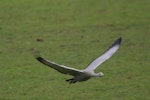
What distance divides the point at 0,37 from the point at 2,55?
7.91 feet

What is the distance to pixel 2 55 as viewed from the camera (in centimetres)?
1418

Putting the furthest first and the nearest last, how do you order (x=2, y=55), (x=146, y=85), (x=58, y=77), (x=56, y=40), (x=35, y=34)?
1. (x=35, y=34)
2. (x=56, y=40)
3. (x=2, y=55)
4. (x=58, y=77)
5. (x=146, y=85)

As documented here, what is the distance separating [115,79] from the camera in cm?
1148

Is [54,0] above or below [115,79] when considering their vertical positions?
above

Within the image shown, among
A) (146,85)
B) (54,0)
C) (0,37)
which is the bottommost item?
(146,85)

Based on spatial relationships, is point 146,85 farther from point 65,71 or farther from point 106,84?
point 65,71

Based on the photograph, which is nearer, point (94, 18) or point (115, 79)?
point (115, 79)

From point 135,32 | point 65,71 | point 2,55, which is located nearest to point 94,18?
point 135,32

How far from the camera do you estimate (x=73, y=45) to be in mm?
15211

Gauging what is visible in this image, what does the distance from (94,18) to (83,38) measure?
120 inches

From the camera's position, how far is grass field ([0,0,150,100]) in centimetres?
1064

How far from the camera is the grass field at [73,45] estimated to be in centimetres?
1064

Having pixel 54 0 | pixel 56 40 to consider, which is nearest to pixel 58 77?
pixel 56 40

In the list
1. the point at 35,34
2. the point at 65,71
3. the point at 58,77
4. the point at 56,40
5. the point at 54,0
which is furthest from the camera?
the point at 54,0
